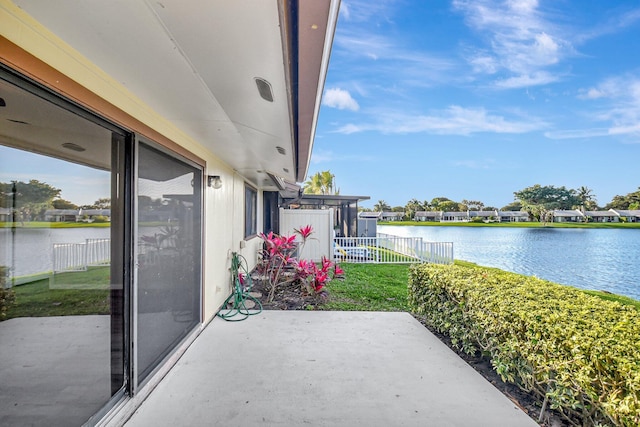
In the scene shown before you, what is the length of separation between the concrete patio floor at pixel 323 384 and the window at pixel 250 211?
326 centimetres

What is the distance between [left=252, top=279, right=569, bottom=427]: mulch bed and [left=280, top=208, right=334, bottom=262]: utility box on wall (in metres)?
3.76

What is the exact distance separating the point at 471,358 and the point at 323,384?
1651mm

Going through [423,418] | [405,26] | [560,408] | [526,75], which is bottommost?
[423,418]

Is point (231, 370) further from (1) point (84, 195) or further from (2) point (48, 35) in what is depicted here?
(2) point (48, 35)

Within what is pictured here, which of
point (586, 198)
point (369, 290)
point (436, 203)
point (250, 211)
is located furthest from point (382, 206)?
point (369, 290)

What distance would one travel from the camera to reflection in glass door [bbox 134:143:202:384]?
236 centimetres

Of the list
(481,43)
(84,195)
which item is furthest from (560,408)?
(481,43)

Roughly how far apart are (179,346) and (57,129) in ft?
7.78

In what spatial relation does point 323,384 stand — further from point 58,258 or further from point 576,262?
point 576,262

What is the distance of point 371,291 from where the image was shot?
6016 millimetres

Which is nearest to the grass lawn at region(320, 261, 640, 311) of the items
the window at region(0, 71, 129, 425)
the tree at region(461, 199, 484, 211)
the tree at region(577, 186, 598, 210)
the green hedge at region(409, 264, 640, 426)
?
the green hedge at region(409, 264, 640, 426)

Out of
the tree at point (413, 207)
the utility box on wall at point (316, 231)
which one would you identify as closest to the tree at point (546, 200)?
the tree at point (413, 207)

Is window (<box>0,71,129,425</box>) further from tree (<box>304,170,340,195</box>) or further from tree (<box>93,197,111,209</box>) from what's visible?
tree (<box>304,170,340,195</box>)

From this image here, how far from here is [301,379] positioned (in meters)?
2.71
